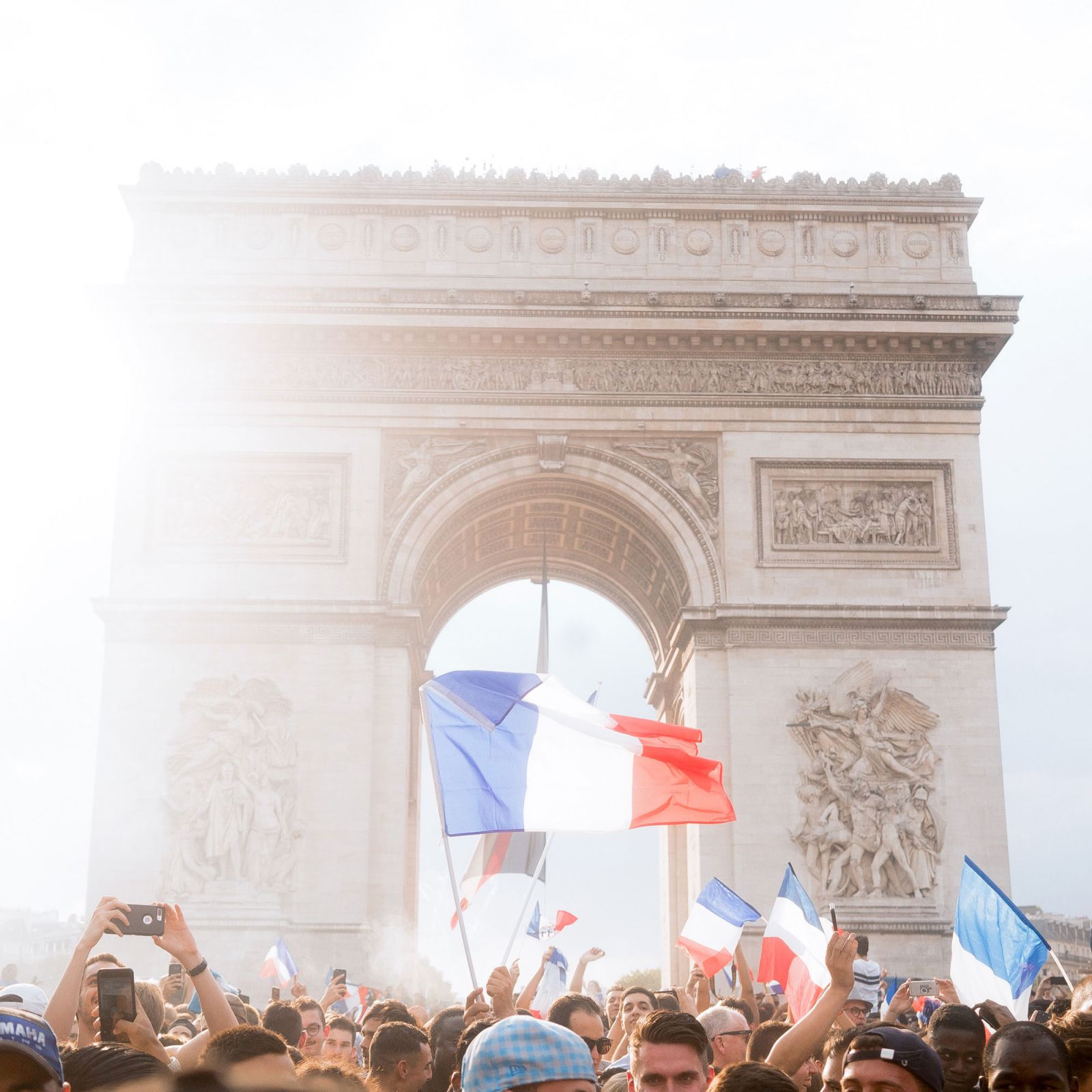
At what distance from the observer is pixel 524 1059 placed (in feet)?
12.9

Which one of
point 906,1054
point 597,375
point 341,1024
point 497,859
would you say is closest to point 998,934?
point 341,1024

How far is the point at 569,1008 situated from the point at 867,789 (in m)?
18.0

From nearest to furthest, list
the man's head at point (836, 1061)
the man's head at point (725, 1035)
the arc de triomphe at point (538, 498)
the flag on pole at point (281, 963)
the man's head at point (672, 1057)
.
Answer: the man's head at point (836, 1061), the man's head at point (672, 1057), the man's head at point (725, 1035), the flag on pole at point (281, 963), the arc de triomphe at point (538, 498)

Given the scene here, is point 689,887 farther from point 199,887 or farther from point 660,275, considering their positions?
point 660,275

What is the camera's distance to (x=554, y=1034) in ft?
13.1

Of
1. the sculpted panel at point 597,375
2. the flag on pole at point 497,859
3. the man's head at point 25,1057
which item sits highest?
the sculpted panel at point 597,375

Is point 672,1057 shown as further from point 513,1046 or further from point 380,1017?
point 380,1017

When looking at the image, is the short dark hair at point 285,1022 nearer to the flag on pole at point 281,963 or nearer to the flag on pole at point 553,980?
the flag on pole at point 553,980

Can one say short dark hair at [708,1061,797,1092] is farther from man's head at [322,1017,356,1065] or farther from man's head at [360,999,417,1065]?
man's head at [322,1017,356,1065]

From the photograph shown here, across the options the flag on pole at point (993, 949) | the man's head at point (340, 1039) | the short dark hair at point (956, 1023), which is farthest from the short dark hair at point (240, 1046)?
the flag on pole at point (993, 949)

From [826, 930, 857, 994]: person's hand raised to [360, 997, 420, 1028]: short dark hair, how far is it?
2863 mm

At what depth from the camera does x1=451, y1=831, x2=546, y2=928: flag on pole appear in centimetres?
1867

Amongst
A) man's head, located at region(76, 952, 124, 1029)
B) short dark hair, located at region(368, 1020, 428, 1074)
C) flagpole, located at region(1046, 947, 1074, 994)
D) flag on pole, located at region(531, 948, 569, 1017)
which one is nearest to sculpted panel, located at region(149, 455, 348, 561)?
flag on pole, located at region(531, 948, 569, 1017)

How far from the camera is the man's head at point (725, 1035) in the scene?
7.27 m
